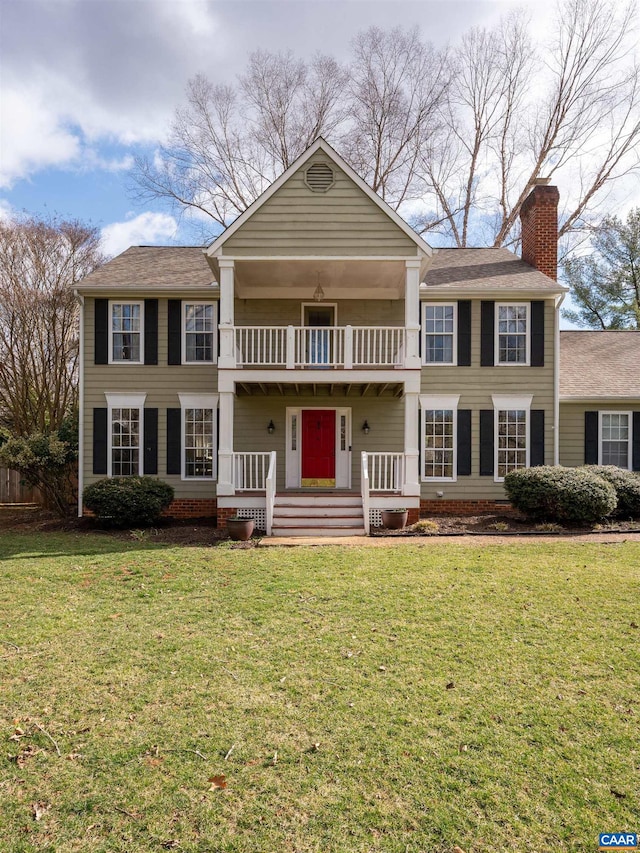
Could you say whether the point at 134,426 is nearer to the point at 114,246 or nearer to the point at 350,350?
the point at 350,350

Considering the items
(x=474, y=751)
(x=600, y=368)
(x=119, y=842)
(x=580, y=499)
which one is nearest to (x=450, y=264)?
(x=600, y=368)

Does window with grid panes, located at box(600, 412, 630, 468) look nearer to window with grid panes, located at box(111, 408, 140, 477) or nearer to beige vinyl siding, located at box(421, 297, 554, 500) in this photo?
beige vinyl siding, located at box(421, 297, 554, 500)

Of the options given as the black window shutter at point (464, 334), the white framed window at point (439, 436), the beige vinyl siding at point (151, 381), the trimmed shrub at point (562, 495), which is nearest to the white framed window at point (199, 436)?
the beige vinyl siding at point (151, 381)

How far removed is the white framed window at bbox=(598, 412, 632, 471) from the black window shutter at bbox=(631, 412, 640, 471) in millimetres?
93

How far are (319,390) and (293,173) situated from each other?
509 centimetres

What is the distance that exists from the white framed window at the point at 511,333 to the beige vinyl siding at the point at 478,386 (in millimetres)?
224

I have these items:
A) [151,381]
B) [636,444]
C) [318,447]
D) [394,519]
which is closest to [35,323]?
[151,381]

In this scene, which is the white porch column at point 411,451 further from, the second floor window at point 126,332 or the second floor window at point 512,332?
the second floor window at point 126,332

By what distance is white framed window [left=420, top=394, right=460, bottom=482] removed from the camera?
1358 centimetres

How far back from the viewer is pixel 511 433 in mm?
13617

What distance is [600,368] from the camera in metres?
14.9

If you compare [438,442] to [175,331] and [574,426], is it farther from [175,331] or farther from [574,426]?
[175,331]

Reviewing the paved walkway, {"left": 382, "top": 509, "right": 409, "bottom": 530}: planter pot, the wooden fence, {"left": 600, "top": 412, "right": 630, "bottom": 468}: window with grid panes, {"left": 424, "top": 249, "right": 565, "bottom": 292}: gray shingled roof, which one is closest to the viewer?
the paved walkway

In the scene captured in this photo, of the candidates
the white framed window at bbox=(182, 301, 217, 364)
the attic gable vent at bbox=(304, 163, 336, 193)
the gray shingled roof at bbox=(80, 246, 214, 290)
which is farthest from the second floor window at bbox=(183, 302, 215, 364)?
the attic gable vent at bbox=(304, 163, 336, 193)
